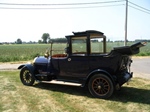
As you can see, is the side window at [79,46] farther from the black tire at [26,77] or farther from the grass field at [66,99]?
the black tire at [26,77]

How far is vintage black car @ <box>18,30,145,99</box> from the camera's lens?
623 centimetres

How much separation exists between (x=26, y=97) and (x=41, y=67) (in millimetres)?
1659

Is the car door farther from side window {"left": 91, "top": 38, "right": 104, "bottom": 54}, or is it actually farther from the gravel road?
the gravel road

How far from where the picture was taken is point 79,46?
6.82 meters

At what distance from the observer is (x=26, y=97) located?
6.50 m

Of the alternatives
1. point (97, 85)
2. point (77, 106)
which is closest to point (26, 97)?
point (77, 106)

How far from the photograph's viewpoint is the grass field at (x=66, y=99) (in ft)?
17.8

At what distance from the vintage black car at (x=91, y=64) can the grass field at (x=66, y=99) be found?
16.7 inches

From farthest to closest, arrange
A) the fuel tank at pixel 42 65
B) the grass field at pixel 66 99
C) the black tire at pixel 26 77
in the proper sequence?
the black tire at pixel 26 77, the fuel tank at pixel 42 65, the grass field at pixel 66 99

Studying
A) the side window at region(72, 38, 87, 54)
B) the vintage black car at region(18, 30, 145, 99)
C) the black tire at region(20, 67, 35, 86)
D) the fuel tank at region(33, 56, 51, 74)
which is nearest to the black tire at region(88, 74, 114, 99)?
the vintage black car at region(18, 30, 145, 99)

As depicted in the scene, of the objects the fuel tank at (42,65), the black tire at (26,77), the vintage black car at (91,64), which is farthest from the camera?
the black tire at (26,77)

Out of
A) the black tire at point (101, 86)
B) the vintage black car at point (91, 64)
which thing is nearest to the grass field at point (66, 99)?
the black tire at point (101, 86)

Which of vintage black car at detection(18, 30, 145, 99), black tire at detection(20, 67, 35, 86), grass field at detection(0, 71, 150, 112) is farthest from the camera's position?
black tire at detection(20, 67, 35, 86)

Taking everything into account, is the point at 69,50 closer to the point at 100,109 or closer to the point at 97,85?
the point at 97,85
